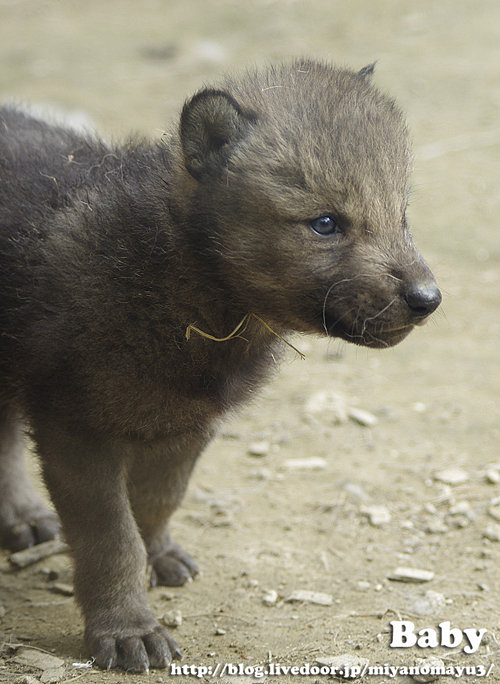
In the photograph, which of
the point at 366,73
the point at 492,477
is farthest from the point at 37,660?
the point at 366,73

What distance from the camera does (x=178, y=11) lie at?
50.8 feet

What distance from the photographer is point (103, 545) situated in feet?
11.1

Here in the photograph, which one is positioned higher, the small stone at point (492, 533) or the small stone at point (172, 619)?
the small stone at point (492, 533)

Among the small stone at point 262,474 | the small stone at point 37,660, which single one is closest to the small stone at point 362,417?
the small stone at point 262,474

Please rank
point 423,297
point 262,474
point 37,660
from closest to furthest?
point 423,297, point 37,660, point 262,474

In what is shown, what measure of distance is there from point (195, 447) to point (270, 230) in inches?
51.1

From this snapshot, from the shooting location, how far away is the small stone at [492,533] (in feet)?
14.0

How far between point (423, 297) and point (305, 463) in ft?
8.35

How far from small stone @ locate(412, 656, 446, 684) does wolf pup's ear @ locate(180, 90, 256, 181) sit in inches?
86.5

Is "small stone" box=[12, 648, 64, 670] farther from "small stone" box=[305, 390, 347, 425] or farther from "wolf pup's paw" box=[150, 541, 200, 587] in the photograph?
"small stone" box=[305, 390, 347, 425]

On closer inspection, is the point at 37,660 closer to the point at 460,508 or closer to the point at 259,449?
the point at 259,449

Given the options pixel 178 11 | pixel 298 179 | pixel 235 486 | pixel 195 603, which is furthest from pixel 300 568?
pixel 178 11

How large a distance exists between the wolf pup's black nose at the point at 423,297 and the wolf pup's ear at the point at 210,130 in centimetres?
90

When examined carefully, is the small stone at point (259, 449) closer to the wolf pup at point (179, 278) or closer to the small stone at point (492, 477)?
the small stone at point (492, 477)
